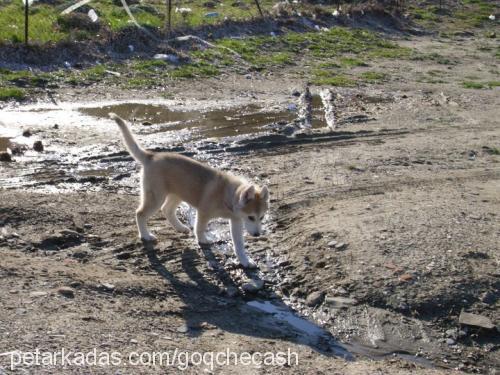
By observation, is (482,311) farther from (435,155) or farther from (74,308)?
(435,155)

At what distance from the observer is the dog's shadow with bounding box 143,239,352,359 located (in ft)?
18.2

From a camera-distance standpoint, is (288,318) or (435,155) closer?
(288,318)

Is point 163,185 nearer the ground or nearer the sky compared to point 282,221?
nearer the sky

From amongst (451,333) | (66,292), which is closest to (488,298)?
(451,333)

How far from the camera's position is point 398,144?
10258 mm

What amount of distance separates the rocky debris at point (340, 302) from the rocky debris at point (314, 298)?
0.07 metres

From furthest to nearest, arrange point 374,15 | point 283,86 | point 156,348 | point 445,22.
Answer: point 445,22
point 374,15
point 283,86
point 156,348

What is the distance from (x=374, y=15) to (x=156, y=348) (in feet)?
63.3

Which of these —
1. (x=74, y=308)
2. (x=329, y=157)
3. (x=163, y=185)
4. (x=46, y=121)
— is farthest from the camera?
(x=46, y=121)

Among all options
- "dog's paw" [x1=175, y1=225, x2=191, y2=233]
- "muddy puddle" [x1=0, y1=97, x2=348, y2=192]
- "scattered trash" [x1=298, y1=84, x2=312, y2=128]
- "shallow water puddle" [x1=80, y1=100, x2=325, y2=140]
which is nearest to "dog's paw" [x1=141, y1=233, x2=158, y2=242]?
"dog's paw" [x1=175, y1=225, x2=191, y2=233]

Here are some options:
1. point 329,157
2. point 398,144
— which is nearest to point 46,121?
point 329,157

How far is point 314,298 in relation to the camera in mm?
6152

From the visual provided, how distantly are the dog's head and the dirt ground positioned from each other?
463mm

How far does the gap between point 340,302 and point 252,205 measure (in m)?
1.20
